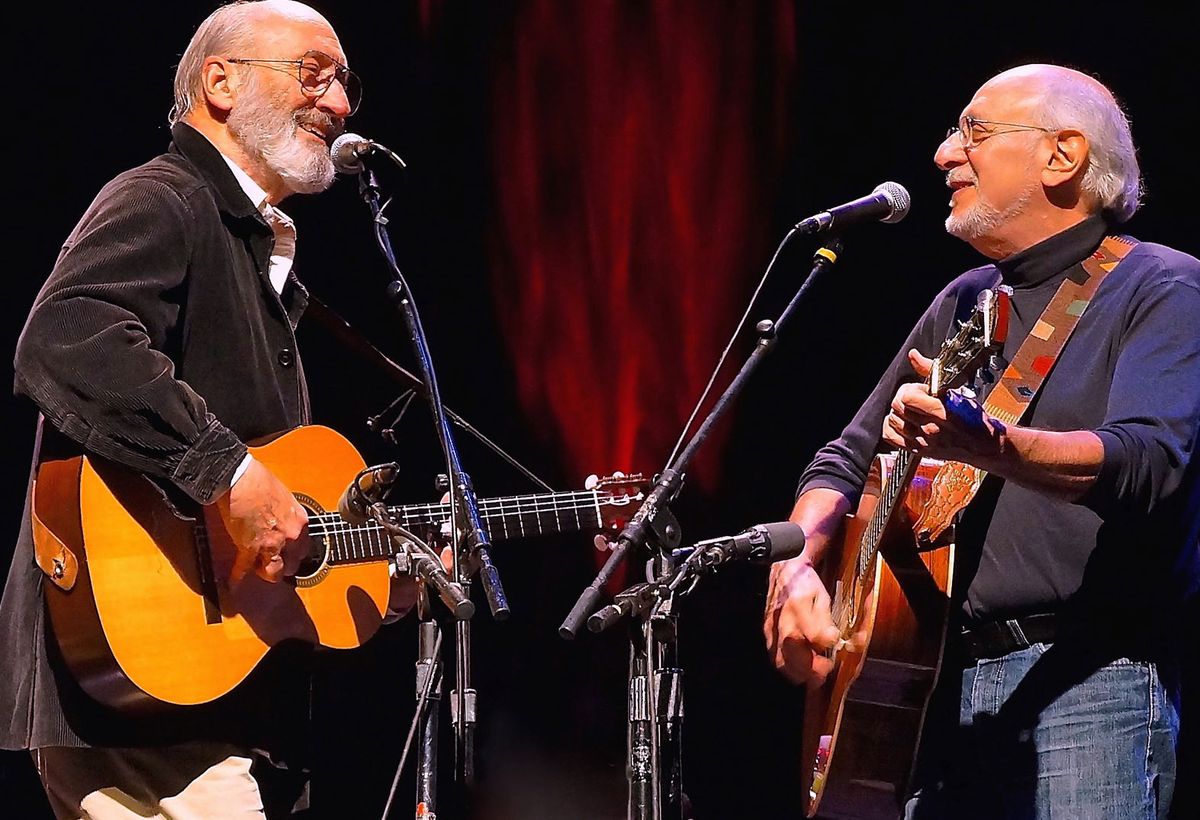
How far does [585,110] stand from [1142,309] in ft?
9.69

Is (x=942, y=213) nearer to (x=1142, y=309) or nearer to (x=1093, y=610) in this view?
(x=1142, y=309)

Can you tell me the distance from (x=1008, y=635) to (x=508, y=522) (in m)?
1.18

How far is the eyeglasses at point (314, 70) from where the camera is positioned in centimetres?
339

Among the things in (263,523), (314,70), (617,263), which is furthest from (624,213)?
(263,523)

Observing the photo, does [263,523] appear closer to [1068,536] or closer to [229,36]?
[229,36]

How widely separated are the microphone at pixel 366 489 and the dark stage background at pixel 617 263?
225 centimetres

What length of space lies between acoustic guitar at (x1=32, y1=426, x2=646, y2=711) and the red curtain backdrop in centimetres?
211

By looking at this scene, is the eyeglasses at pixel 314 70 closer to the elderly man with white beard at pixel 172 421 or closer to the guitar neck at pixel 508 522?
the elderly man with white beard at pixel 172 421

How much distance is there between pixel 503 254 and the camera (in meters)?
5.19

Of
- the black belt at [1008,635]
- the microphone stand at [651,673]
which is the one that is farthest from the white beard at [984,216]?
the microphone stand at [651,673]

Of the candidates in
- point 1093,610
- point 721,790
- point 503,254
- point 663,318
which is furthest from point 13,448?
point 1093,610

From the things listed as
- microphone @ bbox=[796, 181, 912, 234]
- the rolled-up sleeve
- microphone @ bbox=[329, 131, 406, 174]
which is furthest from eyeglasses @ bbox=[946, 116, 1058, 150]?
the rolled-up sleeve

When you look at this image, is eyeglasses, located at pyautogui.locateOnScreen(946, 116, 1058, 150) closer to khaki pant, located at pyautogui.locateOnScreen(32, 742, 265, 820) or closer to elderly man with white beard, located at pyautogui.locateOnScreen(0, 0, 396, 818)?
elderly man with white beard, located at pyautogui.locateOnScreen(0, 0, 396, 818)

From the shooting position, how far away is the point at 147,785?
8.70 feet
